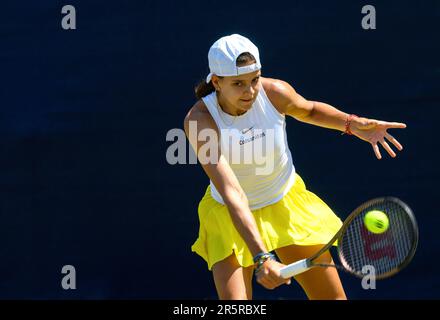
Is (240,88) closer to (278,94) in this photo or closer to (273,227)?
(278,94)

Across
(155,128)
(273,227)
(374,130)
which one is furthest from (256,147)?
(155,128)

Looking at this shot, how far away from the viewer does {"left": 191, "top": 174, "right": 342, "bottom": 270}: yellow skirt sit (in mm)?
4234

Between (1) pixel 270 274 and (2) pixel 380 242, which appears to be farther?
(2) pixel 380 242

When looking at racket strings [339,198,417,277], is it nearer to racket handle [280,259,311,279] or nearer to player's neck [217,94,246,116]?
racket handle [280,259,311,279]

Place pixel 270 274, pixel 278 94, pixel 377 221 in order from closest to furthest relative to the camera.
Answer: pixel 270 274, pixel 377 221, pixel 278 94

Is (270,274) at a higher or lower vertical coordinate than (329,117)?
lower

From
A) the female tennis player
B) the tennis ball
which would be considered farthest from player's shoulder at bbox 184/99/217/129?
the tennis ball

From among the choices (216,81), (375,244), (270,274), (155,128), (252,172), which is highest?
(155,128)

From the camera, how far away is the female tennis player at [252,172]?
13.4 ft

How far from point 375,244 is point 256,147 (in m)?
0.59

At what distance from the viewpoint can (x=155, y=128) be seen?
5453 mm

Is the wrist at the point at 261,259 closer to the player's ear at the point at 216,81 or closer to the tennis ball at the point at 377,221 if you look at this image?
the tennis ball at the point at 377,221
